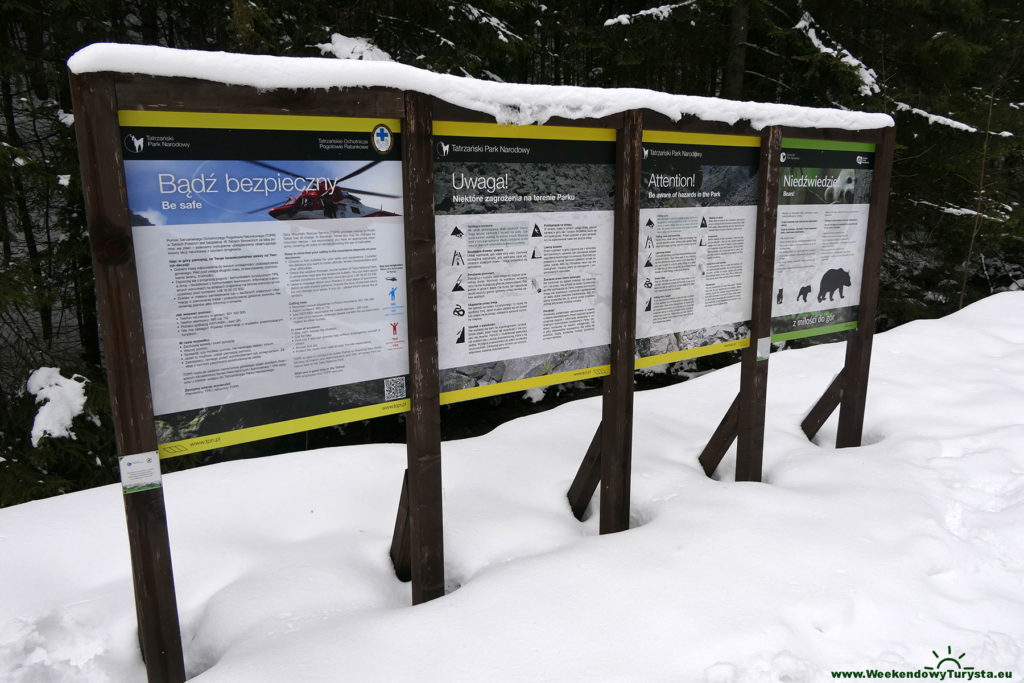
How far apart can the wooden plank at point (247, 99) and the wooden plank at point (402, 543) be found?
5.88 feet

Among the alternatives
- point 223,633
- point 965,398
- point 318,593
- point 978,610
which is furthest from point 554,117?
point 965,398

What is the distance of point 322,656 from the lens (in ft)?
8.01

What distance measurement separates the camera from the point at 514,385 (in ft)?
10.6

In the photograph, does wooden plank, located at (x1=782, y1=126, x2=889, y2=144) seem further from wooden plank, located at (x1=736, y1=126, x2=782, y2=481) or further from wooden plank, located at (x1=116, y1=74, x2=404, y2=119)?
wooden plank, located at (x1=116, y1=74, x2=404, y2=119)

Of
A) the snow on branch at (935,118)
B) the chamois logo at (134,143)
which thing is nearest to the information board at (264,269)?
the chamois logo at (134,143)

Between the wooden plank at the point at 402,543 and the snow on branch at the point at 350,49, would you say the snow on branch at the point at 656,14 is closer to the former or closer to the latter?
the snow on branch at the point at 350,49

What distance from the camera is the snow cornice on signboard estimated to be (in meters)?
2.07

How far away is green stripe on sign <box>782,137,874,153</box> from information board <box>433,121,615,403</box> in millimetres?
1597

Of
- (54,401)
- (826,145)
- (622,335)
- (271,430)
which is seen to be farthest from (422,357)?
(54,401)

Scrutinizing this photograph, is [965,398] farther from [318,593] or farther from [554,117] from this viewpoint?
[318,593]

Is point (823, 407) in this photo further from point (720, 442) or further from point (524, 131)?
point (524, 131)

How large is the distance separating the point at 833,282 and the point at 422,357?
336 centimetres

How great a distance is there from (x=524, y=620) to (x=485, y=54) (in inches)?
306

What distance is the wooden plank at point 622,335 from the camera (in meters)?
3.31
